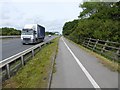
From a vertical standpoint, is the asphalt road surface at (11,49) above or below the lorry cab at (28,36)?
below

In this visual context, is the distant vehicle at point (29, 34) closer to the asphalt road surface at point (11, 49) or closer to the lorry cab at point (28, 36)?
the lorry cab at point (28, 36)

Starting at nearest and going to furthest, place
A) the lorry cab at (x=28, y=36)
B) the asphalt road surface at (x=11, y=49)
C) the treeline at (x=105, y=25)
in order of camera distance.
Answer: the asphalt road surface at (x=11, y=49)
the treeline at (x=105, y=25)
the lorry cab at (x=28, y=36)

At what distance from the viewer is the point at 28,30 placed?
129ft

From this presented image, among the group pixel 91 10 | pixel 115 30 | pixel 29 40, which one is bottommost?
pixel 29 40

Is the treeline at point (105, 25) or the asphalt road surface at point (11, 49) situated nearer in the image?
the asphalt road surface at point (11, 49)

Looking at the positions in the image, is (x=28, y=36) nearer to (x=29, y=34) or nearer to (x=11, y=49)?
(x=29, y=34)

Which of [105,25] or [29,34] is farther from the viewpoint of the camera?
[29,34]

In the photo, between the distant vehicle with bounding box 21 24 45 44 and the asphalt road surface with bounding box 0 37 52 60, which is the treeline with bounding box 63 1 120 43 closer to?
the distant vehicle with bounding box 21 24 45 44

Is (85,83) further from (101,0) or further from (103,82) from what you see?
(101,0)

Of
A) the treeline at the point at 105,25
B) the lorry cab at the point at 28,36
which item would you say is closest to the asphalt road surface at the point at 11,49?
the lorry cab at the point at 28,36

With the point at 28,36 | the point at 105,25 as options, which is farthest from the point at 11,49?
the point at 28,36

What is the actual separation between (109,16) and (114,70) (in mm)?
21926

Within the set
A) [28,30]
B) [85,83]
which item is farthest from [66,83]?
[28,30]

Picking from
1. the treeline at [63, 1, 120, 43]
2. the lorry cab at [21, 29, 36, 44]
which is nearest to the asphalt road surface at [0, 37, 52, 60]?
the lorry cab at [21, 29, 36, 44]
